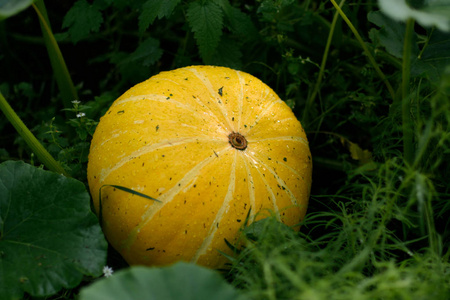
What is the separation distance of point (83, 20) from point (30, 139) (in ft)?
2.32

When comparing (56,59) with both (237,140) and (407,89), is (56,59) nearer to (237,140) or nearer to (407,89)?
(237,140)

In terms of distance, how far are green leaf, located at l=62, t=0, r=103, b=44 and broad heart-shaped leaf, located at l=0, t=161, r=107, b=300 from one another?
0.74 metres

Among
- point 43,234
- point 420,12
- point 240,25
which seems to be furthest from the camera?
point 240,25

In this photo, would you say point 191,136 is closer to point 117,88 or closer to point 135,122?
point 135,122

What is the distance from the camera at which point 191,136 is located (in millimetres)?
1491

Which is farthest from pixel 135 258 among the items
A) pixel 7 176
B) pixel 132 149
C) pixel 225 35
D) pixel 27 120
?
pixel 27 120

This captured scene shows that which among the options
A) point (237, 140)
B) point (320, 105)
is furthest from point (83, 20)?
point (320, 105)

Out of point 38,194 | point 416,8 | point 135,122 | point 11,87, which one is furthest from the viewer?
point 11,87

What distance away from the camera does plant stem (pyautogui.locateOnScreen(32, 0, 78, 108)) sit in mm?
1798

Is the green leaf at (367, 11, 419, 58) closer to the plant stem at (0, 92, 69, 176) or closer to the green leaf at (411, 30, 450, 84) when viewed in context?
the green leaf at (411, 30, 450, 84)

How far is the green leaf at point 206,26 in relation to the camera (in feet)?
5.54

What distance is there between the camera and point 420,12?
1.17m

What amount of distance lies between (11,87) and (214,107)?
5.01ft

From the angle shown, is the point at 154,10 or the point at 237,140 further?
the point at 154,10
